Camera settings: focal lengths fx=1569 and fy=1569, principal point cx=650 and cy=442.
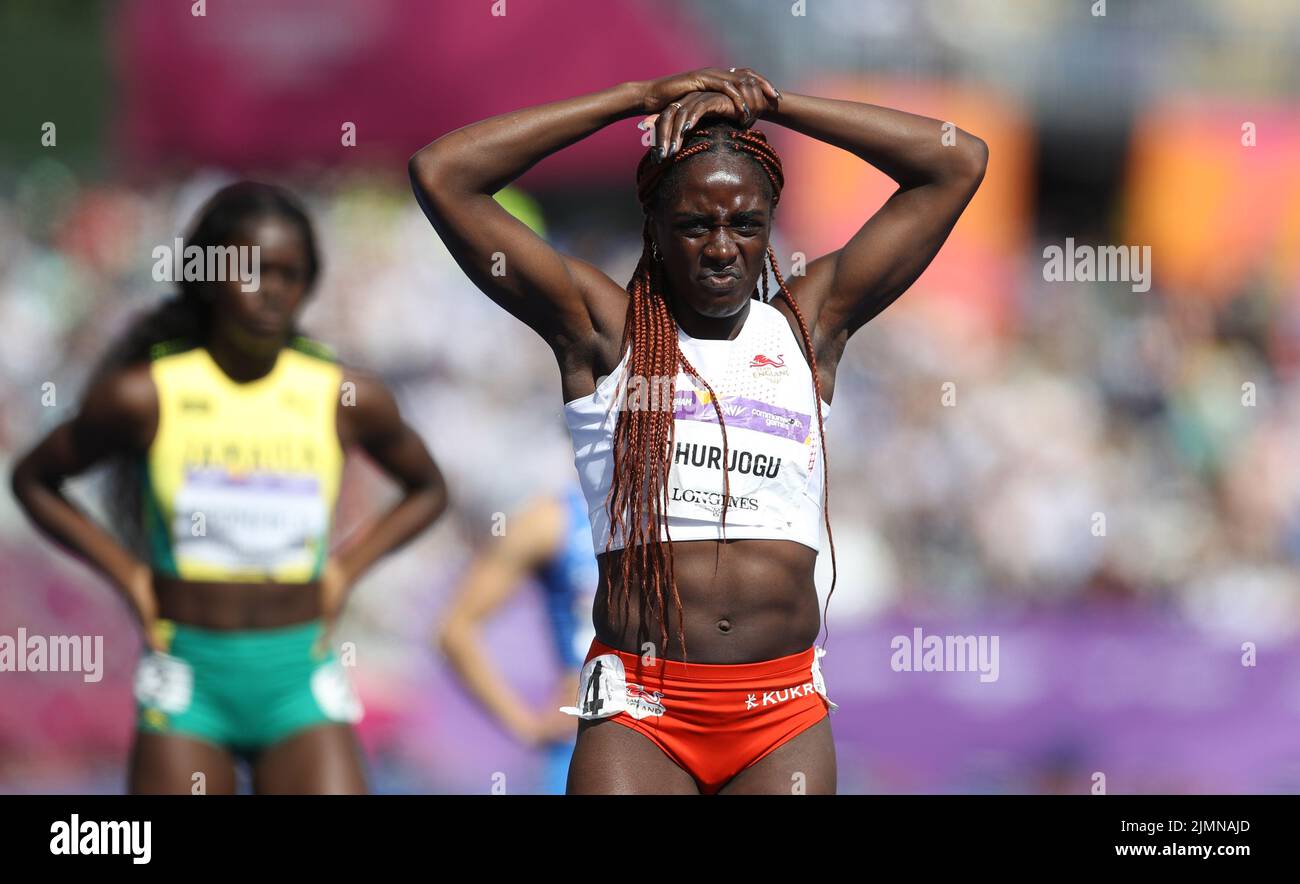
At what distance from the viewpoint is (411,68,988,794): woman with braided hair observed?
3.51 metres

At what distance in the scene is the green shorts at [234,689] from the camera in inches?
193

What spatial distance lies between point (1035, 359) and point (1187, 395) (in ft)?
3.26

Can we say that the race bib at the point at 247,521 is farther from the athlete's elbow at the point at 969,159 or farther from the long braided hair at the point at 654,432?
the athlete's elbow at the point at 969,159

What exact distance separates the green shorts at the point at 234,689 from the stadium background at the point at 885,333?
67.4 inches

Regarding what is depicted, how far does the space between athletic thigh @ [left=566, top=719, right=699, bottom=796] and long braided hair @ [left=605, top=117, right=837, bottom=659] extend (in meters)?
0.23

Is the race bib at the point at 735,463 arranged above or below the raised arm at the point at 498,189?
below

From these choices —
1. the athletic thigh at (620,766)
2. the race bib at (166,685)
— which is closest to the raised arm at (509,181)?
the athletic thigh at (620,766)

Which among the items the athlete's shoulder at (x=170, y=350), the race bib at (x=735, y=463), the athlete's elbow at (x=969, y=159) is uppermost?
the athlete's shoulder at (x=170, y=350)

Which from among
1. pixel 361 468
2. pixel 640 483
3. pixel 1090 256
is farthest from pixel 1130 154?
pixel 640 483

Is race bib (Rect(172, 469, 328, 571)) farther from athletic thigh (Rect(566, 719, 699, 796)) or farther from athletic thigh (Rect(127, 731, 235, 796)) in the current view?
athletic thigh (Rect(566, 719, 699, 796))

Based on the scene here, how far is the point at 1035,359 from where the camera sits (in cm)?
1038

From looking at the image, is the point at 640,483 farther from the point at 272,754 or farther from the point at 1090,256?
the point at 1090,256

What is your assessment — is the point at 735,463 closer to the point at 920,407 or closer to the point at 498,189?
the point at 498,189

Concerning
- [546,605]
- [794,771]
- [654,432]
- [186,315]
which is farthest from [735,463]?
[186,315]
